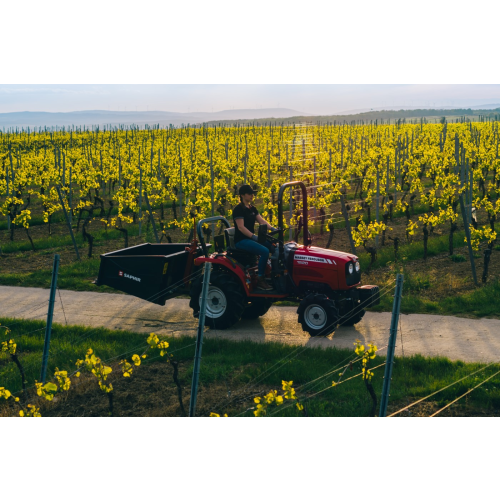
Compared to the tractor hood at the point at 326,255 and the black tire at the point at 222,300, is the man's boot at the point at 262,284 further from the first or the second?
the tractor hood at the point at 326,255

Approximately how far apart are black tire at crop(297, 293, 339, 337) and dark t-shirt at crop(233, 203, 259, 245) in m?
1.13

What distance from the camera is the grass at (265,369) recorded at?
17.9 ft

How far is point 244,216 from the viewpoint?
7.46 metres

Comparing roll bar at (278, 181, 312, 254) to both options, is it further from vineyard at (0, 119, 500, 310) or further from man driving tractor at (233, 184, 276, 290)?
vineyard at (0, 119, 500, 310)

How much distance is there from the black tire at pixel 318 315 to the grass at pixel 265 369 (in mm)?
563

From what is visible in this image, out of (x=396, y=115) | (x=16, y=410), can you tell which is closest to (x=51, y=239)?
(x=16, y=410)

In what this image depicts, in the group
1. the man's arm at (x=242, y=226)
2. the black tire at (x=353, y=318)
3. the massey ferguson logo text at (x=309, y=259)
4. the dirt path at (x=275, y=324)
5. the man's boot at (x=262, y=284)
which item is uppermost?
the man's arm at (x=242, y=226)

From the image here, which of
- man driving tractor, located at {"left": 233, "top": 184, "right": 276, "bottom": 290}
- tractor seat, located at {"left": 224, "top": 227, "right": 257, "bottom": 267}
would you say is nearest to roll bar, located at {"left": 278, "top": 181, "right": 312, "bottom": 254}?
man driving tractor, located at {"left": 233, "top": 184, "right": 276, "bottom": 290}

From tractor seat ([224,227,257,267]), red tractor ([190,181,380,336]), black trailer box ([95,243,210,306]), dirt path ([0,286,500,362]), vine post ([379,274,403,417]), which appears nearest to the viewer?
vine post ([379,274,403,417])

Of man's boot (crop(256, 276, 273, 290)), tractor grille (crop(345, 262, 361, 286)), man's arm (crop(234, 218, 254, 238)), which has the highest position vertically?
man's arm (crop(234, 218, 254, 238))

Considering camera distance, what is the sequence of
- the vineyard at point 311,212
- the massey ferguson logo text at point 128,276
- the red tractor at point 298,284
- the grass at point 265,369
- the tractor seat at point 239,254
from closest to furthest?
the grass at point 265,369
the red tractor at point 298,284
the tractor seat at point 239,254
the massey ferguson logo text at point 128,276
the vineyard at point 311,212

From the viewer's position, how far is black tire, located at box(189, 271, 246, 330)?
25.1 feet

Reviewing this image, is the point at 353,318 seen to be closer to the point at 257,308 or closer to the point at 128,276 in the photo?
the point at 257,308

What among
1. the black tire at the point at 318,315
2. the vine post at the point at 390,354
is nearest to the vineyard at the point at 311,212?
Result: the black tire at the point at 318,315
